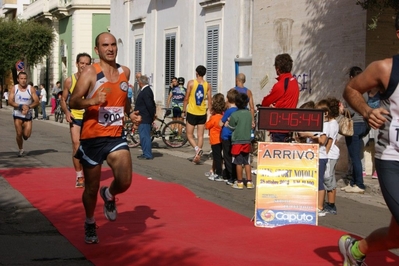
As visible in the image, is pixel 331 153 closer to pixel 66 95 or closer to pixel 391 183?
pixel 66 95

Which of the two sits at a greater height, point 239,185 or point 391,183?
point 391,183

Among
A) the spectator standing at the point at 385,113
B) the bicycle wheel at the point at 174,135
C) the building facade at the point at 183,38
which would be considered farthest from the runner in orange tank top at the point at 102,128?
the building facade at the point at 183,38

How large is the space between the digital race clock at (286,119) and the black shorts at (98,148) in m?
Result: 2.09

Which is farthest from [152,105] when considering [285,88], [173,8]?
[173,8]

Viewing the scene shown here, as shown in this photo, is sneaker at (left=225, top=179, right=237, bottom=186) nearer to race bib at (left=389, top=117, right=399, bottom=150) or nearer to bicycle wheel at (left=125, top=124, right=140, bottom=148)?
bicycle wheel at (left=125, top=124, right=140, bottom=148)

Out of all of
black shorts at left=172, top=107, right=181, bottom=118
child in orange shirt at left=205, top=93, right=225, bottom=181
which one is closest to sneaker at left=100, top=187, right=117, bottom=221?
child in orange shirt at left=205, top=93, right=225, bottom=181

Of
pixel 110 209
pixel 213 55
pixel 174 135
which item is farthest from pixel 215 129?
pixel 213 55

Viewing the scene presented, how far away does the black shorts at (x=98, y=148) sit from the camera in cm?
763

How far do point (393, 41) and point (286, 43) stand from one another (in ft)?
11.0

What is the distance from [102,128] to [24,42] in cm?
4349

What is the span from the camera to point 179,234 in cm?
838

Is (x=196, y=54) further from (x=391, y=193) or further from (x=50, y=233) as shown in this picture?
(x=391, y=193)

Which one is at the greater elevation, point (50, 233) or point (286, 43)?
point (286, 43)

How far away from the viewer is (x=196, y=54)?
26.3m
